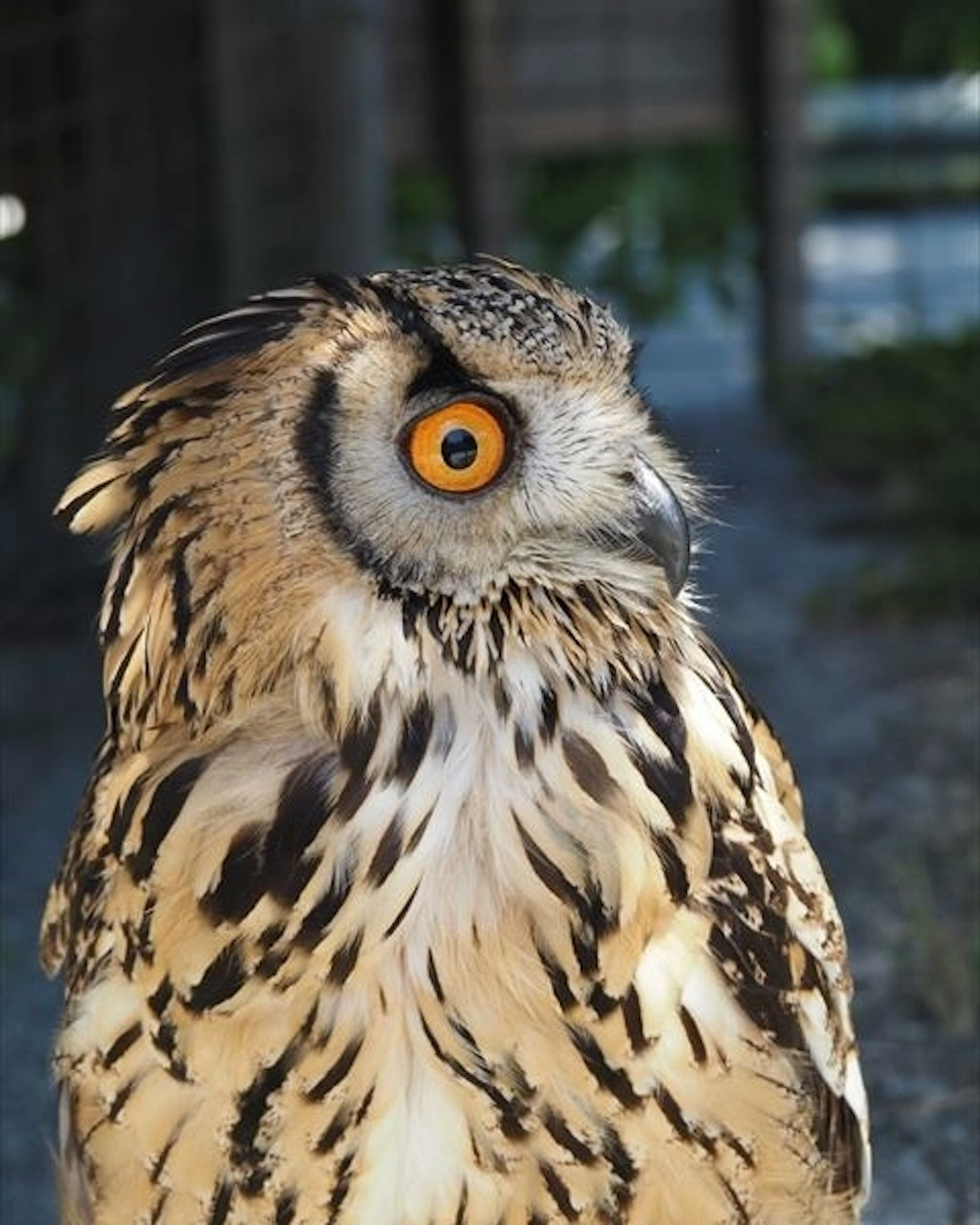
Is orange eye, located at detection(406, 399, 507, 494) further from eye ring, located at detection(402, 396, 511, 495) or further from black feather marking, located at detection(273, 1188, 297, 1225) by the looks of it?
black feather marking, located at detection(273, 1188, 297, 1225)

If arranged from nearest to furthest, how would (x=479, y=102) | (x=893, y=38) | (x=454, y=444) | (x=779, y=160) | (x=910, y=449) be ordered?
(x=454, y=444) → (x=910, y=449) → (x=479, y=102) → (x=779, y=160) → (x=893, y=38)

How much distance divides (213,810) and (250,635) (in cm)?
19

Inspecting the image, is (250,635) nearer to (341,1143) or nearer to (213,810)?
(213,810)

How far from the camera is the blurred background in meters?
4.17

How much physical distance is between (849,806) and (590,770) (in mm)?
2735

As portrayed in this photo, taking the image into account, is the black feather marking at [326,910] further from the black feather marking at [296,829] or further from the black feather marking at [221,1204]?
the black feather marking at [221,1204]

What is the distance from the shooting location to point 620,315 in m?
4.62

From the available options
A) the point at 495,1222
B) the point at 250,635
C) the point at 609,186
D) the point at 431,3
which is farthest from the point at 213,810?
the point at 609,186

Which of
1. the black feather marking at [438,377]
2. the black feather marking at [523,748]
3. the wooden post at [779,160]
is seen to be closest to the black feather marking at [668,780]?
the black feather marking at [523,748]

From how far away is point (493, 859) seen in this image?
221 cm

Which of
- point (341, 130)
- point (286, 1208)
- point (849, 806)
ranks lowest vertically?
point (849, 806)

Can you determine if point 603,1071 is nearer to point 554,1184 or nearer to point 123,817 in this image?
point 554,1184

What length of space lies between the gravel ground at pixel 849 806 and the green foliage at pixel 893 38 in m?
6.45

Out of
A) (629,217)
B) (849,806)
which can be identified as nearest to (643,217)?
(629,217)
